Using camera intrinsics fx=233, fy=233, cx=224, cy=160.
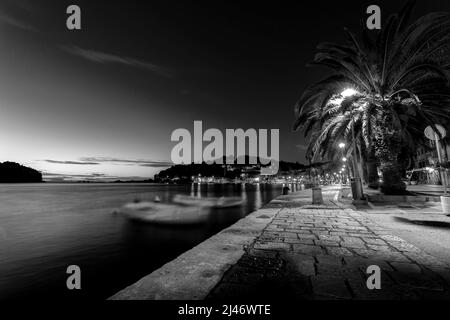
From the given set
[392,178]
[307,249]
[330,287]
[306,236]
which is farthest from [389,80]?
[330,287]

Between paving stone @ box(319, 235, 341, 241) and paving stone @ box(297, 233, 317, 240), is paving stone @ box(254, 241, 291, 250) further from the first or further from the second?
paving stone @ box(319, 235, 341, 241)

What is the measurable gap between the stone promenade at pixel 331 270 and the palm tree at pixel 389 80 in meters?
8.05

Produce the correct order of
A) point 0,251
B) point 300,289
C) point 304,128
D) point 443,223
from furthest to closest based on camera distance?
point 304,128 < point 0,251 < point 443,223 < point 300,289

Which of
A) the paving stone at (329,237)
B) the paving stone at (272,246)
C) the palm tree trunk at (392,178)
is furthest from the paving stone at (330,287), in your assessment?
the palm tree trunk at (392,178)

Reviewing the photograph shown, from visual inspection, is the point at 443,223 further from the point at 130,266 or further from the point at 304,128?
the point at 304,128

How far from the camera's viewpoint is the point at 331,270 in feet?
11.7

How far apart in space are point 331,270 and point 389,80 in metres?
12.1

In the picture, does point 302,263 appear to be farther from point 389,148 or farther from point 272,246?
point 389,148

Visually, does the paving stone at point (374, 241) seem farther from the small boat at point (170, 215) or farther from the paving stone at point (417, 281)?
the small boat at point (170, 215)

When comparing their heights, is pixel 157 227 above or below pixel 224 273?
below

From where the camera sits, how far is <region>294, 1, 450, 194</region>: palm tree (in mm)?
10625

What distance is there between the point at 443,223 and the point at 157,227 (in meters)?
13.9
